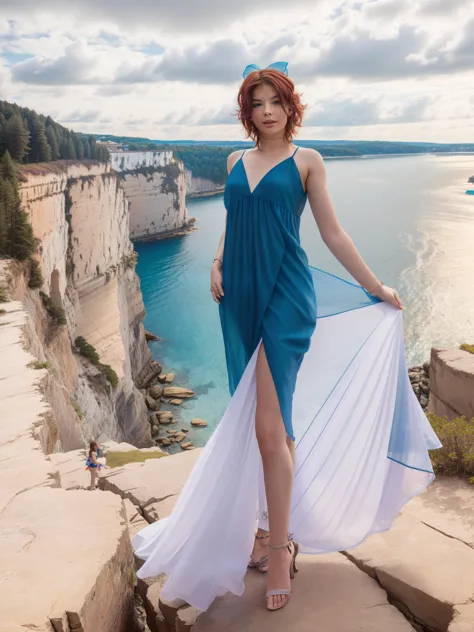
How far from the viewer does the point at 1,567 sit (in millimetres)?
2836

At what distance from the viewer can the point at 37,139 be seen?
94.2 ft

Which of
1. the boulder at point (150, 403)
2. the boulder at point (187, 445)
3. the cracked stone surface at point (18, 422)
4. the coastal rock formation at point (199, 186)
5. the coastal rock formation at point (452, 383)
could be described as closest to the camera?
the cracked stone surface at point (18, 422)

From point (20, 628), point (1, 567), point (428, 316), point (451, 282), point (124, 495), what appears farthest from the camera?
point (451, 282)

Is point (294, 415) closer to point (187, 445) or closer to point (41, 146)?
point (187, 445)

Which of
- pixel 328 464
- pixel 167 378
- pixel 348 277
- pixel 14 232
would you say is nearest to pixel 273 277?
pixel 328 464

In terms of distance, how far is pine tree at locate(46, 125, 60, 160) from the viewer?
30391mm

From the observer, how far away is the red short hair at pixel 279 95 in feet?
9.27

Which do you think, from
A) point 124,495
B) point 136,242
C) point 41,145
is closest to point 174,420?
point 41,145

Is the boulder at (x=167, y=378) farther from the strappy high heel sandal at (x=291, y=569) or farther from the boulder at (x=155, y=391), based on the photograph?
the strappy high heel sandal at (x=291, y=569)

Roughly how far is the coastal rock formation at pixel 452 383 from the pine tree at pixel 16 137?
2154 cm

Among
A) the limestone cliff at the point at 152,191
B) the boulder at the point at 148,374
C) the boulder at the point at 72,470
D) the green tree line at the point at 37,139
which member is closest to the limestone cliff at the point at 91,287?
the boulder at the point at 148,374

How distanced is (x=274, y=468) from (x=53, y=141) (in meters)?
31.4

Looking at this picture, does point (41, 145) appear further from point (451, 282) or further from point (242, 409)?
point (451, 282)

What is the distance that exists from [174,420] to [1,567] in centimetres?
2626
